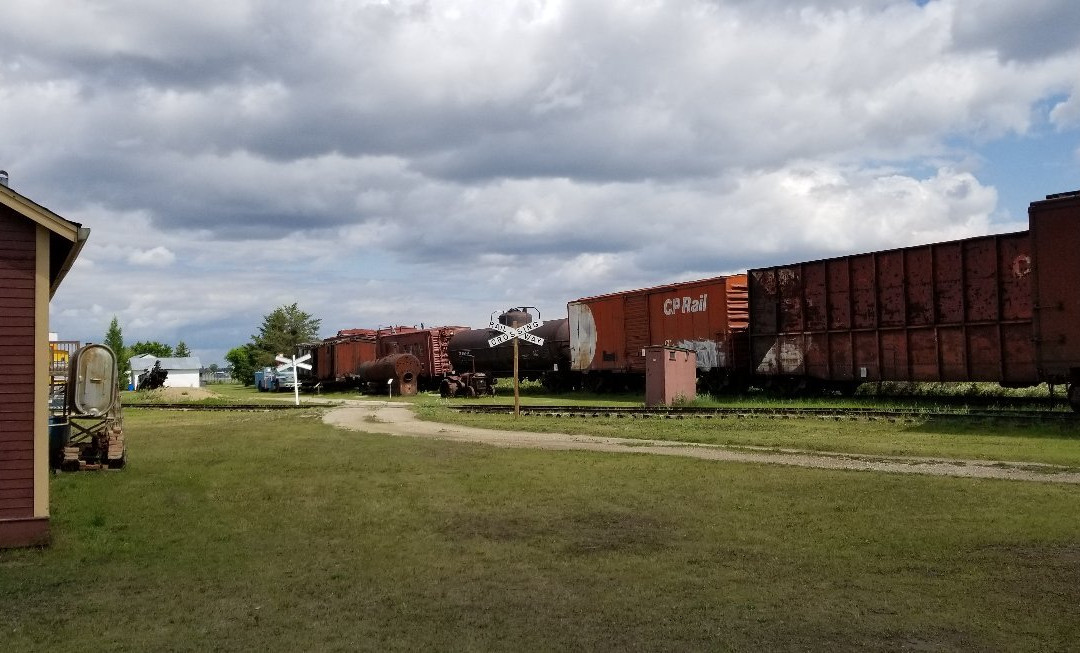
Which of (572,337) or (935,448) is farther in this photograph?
(572,337)

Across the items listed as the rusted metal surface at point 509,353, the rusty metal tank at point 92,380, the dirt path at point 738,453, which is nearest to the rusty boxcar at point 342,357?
the rusted metal surface at point 509,353

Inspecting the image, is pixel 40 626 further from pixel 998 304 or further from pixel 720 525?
pixel 998 304

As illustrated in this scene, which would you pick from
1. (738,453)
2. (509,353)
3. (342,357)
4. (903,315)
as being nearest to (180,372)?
(342,357)

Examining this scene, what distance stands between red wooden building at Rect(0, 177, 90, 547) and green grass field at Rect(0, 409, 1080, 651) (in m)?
0.52

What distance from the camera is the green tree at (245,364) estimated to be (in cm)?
9724

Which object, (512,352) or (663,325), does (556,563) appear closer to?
(663,325)

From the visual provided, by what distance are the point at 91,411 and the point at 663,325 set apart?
23.7 meters

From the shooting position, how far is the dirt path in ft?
41.6

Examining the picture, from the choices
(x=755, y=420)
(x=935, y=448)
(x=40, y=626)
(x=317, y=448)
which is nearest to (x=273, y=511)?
(x=40, y=626)

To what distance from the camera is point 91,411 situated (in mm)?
14242

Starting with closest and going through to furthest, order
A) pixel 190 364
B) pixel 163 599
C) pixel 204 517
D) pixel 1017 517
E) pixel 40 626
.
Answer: pixel 40 626
pixel 163 599
pixel 1017 517
pixel 204 517
pixel 190 364

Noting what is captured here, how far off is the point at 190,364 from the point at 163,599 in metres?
99.0

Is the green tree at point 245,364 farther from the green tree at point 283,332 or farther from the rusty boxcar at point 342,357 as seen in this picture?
the rusty boxcar at point 342,357

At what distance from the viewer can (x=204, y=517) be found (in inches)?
427
